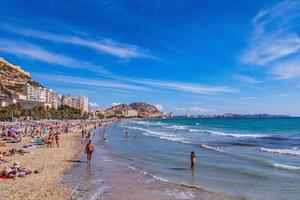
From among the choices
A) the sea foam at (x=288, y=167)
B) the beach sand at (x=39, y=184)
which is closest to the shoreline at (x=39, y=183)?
the beach sand at (x=39, y=184)

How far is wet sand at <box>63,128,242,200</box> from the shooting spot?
13.2 meters

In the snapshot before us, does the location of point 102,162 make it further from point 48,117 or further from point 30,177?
point 48,117

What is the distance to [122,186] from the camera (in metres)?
15.1

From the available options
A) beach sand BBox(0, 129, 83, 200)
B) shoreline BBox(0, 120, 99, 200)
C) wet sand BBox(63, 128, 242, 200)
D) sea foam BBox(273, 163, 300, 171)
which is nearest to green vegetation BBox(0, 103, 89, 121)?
shoreline BBox(0, 120, 99, 200)

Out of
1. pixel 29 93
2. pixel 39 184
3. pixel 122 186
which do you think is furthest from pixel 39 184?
pixel 29 93

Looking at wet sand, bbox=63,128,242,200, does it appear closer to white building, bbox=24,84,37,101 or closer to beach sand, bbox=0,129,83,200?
beach sand, bbox=0,129,83,200

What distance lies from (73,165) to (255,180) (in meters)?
9.79

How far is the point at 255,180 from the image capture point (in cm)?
1681

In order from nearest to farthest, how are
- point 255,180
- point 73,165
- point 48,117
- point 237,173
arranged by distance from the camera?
point 255,180
point 237,173
point 73,165
point 48,117

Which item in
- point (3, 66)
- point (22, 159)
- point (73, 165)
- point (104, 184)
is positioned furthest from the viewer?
point (3, 66)

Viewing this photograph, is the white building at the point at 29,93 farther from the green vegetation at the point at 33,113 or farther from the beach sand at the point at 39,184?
the beach sand at the point at 39,184

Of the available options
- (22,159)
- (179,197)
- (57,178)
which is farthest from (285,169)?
(22,159)

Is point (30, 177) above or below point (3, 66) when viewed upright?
below

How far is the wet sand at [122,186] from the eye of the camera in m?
13.2
